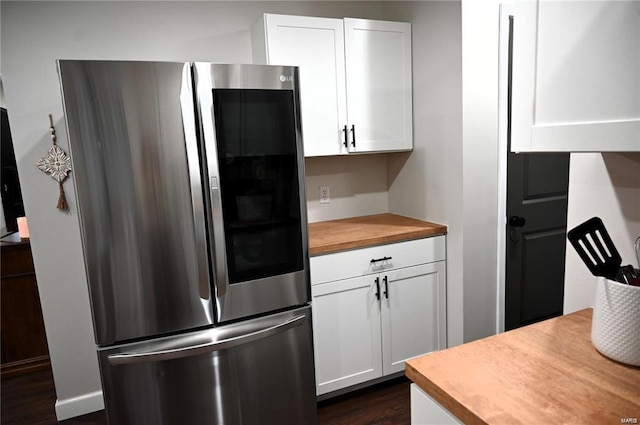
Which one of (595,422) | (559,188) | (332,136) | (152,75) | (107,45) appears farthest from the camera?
(559,188)

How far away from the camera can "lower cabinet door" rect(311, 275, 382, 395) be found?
7.44 ft

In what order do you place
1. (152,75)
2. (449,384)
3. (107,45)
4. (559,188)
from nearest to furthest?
(449,384)
(152,75)
(107,45)
(559,188)

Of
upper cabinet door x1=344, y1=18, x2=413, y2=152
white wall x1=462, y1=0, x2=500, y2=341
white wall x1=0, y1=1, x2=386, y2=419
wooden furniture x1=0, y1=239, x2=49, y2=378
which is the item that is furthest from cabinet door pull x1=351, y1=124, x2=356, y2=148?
wooden furniture x1=0, y1=239, x2=49, y2=378

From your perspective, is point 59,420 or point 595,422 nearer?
point 595,422

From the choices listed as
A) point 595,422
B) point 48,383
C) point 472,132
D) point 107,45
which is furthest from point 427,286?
point 48,383

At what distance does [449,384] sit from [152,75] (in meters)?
1.45

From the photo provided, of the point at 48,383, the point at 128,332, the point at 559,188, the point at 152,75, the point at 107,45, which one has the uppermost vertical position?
the point at 107,45

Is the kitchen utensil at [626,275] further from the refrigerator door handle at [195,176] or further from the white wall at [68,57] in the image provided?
the white wall at [68,57]

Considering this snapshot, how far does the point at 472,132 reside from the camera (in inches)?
91.1

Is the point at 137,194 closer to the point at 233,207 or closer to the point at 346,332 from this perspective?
the point at 233,207

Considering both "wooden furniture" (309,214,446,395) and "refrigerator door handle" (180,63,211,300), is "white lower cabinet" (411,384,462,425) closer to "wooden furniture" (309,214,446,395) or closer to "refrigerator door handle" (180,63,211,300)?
A: "refrigerator door handle" (180,63,211,300)

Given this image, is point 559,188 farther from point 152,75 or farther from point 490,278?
point 152,75

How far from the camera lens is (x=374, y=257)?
234 cm

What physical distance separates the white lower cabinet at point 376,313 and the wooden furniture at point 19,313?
2058 millimetres
